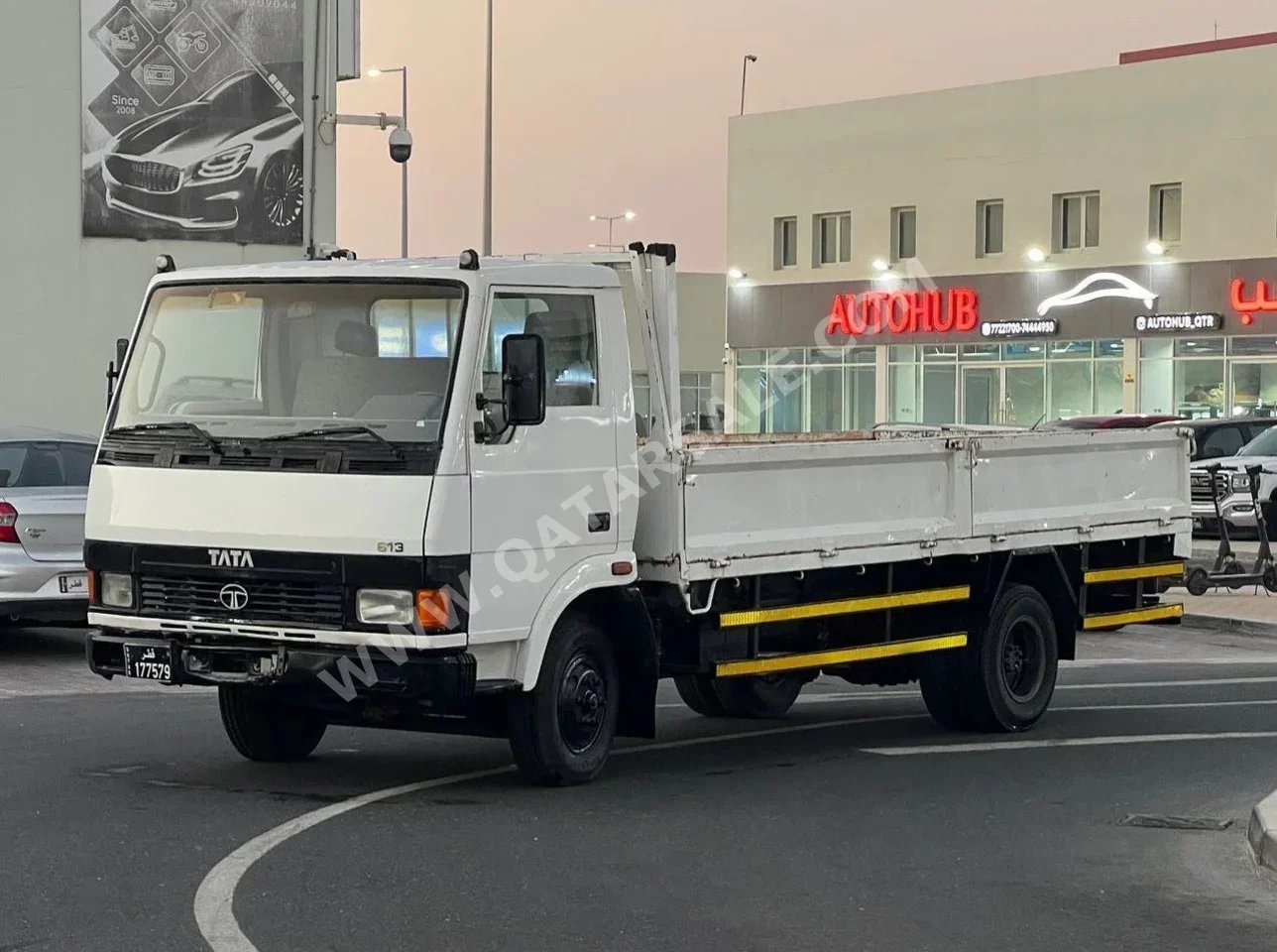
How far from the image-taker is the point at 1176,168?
48.1 metres

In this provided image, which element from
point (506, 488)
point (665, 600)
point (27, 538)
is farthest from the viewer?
point (27, 538)

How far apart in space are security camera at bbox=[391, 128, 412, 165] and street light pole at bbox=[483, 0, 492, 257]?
7666 mm

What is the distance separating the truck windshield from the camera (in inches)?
390

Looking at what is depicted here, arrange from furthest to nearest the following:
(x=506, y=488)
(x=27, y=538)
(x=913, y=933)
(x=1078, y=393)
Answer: (x=1078, y=393)
(x=27, y=538)
(x=506, y=488)
(x=913, y=933)

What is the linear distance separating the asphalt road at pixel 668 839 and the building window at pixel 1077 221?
125ft

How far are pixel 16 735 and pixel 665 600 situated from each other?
3919 millimetres

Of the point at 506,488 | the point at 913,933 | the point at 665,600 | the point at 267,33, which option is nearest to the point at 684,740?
the point at 665,600

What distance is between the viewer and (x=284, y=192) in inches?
1203

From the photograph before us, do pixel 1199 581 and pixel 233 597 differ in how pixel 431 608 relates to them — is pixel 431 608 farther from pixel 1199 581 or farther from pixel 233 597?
pixel 1199 581

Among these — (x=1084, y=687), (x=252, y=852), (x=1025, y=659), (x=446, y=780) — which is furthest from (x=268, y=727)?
(x=1084, y=687)

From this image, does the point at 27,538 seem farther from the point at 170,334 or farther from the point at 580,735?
the point at 580,735

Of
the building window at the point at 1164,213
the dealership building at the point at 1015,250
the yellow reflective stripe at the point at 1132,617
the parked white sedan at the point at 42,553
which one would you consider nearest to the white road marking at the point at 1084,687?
the yellow reflective stripe at the point at 1132,617

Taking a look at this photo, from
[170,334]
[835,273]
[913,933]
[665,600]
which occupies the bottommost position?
[913,933]

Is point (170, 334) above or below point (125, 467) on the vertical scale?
above
